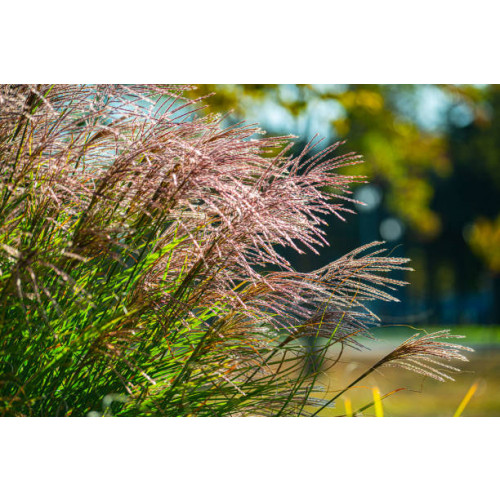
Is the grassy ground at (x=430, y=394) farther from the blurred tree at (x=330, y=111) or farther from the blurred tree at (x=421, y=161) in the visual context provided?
the blurred tree at (x=421, y=161)

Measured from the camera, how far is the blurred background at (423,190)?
7547mm

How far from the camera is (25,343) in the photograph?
1714 mm

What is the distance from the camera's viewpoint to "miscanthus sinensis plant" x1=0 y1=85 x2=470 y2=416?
1.64m

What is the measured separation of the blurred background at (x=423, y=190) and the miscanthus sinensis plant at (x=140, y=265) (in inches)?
10.4

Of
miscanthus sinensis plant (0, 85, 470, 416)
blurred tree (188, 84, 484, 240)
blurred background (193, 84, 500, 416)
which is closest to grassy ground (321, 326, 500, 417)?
blurred background (193, 84, 500, 416)

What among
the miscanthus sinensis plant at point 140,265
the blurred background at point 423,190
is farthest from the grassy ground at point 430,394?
the miscanthus sinensis plant at point 140,265

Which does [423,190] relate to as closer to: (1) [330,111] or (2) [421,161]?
(2) [421,161]

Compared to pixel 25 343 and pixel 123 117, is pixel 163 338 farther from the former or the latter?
pixel 123 117

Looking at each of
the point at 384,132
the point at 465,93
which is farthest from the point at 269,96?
the point at 465,93

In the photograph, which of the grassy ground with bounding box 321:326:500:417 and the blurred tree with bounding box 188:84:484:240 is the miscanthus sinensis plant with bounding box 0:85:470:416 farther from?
the blurred tree with bounding box 188:84:484:240

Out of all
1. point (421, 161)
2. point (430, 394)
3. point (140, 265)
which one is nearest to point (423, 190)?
point (421, 161)

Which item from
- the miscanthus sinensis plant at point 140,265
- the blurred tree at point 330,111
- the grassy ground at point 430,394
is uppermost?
the blurred tree at point 330,111

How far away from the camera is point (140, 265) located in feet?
5.86
